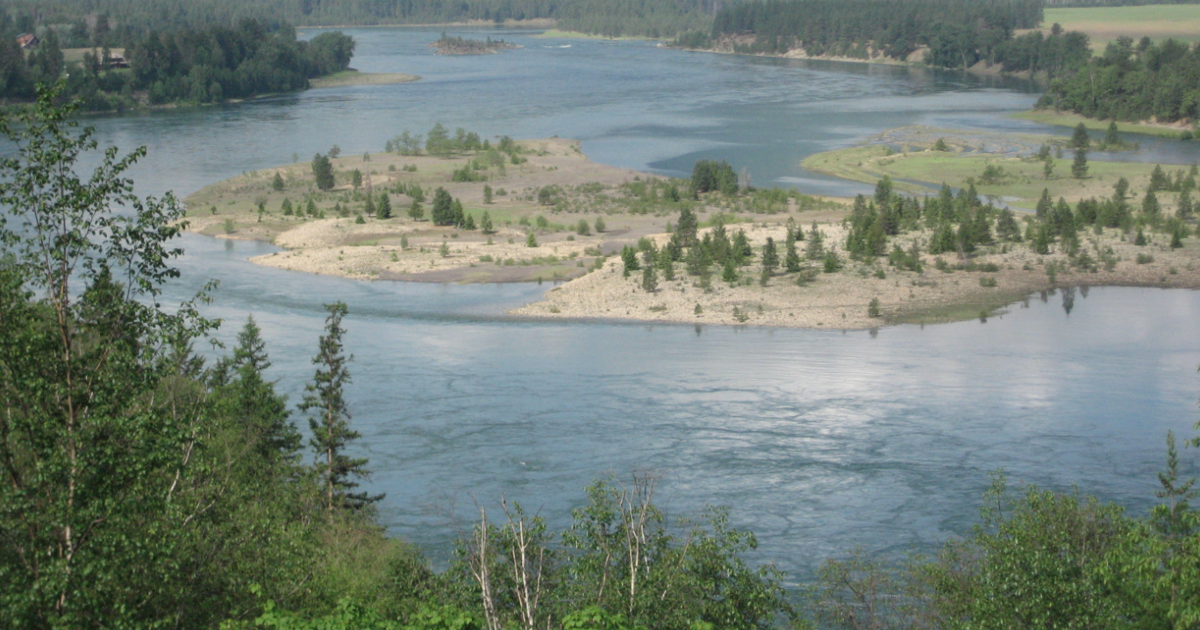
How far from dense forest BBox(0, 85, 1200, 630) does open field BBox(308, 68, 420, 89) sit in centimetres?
12139

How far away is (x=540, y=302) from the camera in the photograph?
43.4 meters

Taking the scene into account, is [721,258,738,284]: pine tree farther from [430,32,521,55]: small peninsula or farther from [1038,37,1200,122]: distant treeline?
[430,32,521,55]: small peninsula

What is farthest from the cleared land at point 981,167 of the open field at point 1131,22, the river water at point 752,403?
the open field at point 1131,22

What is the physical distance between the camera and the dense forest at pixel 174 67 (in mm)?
109812

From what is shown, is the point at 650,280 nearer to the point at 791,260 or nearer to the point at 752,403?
the point at 791,260

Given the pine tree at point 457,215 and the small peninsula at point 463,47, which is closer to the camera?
the pine tree at point 457,215

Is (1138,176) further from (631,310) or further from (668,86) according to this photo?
(668,86)

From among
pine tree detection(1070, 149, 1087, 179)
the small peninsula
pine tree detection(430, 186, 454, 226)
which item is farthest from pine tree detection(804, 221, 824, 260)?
the small peninsula

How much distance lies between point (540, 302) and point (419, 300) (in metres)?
4.53

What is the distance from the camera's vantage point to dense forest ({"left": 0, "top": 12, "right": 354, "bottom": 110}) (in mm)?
109812

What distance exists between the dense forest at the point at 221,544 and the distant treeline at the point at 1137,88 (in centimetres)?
8434

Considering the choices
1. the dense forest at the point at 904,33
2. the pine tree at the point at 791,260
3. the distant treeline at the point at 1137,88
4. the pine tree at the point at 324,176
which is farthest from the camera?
the dense forest at the point at 904,33

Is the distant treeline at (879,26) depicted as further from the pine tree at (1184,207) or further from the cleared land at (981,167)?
the pine tree at (1184,207)

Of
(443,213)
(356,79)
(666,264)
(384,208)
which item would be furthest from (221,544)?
(356,79)
